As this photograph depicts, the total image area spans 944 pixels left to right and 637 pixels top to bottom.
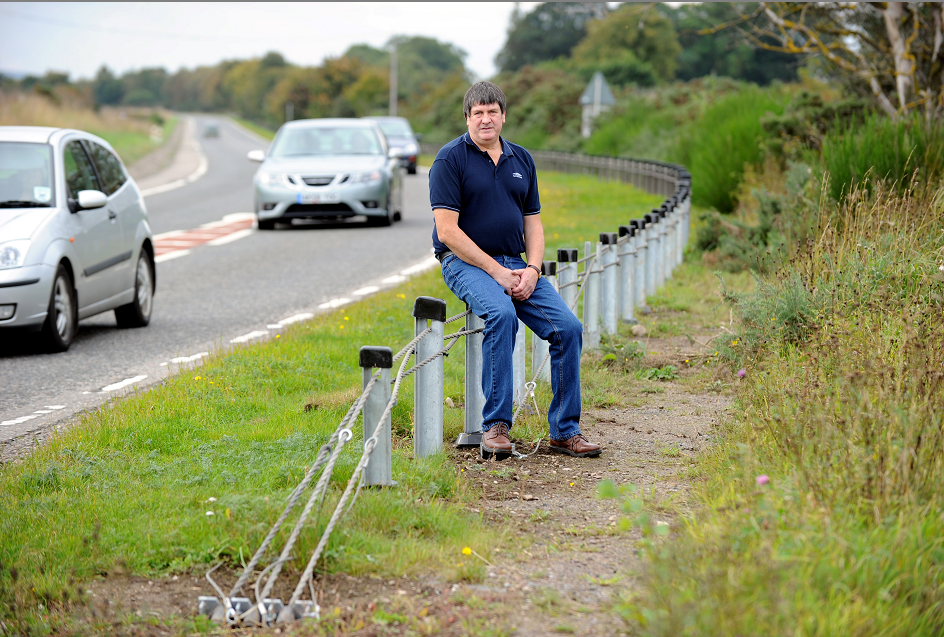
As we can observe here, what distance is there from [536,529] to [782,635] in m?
1.69

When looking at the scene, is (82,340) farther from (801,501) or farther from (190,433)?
(801,501)

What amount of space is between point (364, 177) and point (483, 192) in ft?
38.8

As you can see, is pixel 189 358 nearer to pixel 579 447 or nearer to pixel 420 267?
pixel 579 447

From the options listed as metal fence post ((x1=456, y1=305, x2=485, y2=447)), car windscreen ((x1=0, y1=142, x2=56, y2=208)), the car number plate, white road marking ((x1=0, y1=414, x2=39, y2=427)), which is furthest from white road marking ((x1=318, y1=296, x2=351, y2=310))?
the car number plate

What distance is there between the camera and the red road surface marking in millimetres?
15227

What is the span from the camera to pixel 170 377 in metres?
7.09

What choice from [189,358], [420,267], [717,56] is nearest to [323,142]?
[420,267]

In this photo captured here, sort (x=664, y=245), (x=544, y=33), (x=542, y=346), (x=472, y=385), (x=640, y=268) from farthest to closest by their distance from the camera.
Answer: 1. (x=544, y=33)
2. (x=664, y=245)
3. (x=640, y=268)
4. (x=542, y=346)
5. (x=472, y=385)

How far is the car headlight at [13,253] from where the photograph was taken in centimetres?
779

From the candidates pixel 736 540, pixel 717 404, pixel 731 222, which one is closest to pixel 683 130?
pixel 731 222

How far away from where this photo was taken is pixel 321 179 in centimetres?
1681

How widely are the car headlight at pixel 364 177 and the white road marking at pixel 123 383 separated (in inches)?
384

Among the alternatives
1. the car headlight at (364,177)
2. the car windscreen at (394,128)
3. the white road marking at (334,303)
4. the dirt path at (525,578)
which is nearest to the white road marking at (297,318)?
the white road marking at (334,303)

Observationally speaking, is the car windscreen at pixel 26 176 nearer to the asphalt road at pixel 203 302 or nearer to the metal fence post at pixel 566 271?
the asphalt road at pixel 203 302
